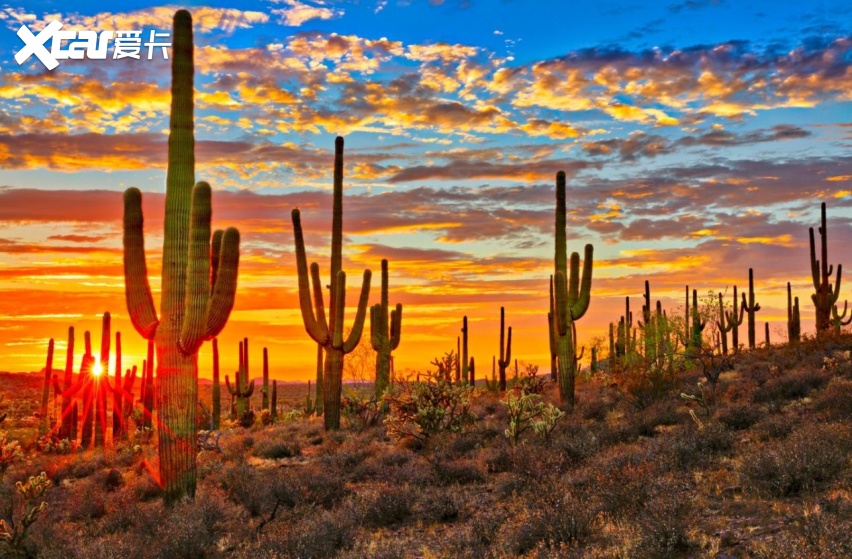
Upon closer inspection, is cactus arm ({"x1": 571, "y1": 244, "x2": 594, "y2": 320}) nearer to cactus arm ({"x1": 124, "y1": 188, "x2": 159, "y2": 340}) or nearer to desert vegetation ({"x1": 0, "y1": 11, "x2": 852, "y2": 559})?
desert vegetation ({"x1": 0, "y1": 11, "x2": 852, "y2": 559})

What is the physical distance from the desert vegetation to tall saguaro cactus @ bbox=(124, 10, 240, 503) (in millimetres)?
37

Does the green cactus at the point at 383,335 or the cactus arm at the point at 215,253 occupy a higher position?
the cactus arm at the point at 215,253

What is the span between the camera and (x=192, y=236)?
43.1 feet

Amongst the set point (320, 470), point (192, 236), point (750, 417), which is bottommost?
point (320, 470)

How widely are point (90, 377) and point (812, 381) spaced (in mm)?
29044

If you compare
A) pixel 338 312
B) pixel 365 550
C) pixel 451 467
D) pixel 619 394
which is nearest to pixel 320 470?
pixel 451 467

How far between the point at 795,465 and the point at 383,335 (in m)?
19.3

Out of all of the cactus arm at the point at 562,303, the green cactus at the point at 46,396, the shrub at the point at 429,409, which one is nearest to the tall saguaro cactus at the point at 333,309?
the shrub at the point at 429,409

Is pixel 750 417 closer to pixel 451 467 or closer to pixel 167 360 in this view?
pixel 451 467

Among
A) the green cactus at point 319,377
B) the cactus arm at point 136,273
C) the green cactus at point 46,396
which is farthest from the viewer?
the green cactus at point 46,396

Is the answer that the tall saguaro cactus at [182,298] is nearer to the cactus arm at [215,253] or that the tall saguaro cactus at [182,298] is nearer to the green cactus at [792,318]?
the cactus arm at [215,253]

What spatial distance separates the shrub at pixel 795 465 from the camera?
10.1 metres

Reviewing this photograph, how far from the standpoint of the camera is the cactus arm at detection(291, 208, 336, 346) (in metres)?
22.5

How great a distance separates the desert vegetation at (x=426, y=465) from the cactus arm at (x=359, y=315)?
2.8 inches
